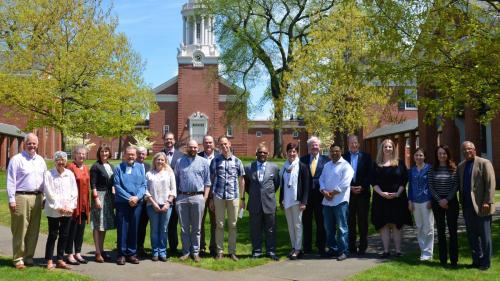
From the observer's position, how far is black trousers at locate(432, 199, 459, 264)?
7738 millimetres

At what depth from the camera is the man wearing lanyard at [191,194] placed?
8281 millimetres

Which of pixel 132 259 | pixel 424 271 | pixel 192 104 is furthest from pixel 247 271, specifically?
pixel 192 104

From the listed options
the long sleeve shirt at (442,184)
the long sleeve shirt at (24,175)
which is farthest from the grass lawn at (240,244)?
the long sleeve shirt at (442,184)

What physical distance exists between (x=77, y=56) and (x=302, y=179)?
61.3 feet

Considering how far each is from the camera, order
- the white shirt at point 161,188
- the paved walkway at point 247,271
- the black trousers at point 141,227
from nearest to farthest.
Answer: the paved walkway at point 247,271 < the white shirt at point 161,188 < the black trousers at point 141,227

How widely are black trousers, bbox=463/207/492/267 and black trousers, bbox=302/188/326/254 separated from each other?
2405 mm

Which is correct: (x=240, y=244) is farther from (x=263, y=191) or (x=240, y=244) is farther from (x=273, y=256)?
(x=263, y=191)

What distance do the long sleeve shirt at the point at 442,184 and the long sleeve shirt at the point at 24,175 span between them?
6.19 m

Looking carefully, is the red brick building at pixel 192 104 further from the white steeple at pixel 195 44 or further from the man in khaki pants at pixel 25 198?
the man in khaki pants at pixel 25 198

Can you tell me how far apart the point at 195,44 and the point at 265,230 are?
5822cm

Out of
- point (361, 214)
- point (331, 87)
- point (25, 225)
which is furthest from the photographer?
point (331, 87)

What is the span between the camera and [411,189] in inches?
328

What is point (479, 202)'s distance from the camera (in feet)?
24.9

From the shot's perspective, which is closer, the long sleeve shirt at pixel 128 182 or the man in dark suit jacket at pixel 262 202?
the long sleeve shirt at pixel 128 182
